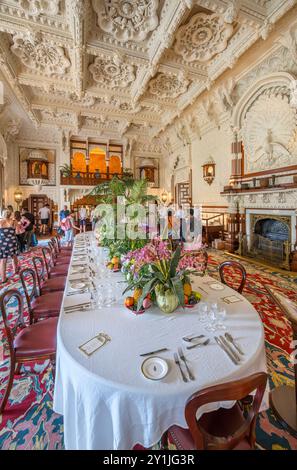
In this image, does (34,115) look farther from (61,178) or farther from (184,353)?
(184,353)

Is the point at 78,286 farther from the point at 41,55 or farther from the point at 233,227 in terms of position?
the point at 41,55

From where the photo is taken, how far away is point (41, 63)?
610 cm

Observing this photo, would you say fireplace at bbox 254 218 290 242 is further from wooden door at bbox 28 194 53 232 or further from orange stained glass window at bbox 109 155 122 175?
wooden door at bbox 28 194 53 232

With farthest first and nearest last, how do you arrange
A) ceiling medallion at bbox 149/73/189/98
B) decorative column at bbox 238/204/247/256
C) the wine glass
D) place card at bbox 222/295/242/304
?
decorative column at bbox 238/204/247/256 < ceiling medallion at bbox 149/73/189/98 < place card at bbox 222/295/242/304 < the wine glass

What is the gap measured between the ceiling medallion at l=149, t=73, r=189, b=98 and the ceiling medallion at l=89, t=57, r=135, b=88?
34.7 inches

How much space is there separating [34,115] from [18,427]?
1120 cm

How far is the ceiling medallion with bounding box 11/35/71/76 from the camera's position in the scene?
5.36 metres

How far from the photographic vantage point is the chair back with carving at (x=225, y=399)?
842 millimetres

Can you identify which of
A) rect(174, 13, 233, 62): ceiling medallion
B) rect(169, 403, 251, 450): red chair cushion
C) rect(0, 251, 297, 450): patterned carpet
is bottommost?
rect(0, 251, 297, 450): patterned carpet

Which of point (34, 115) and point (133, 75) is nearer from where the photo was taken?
point (133, 75)

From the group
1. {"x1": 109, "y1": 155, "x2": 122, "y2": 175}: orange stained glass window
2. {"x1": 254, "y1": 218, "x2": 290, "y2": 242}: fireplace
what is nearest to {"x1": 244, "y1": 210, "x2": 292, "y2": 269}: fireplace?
{"x1": 254, "y1": 218, "x2": 290, "y2": 242}: fireplace

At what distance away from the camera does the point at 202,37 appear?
527cm
